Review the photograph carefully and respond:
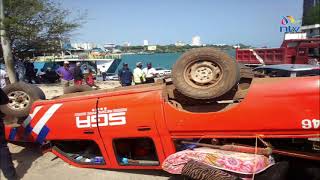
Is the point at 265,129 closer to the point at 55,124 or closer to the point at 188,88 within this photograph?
the point at 188,88

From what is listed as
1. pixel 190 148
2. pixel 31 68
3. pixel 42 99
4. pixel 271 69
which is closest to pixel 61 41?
pixel 31 68

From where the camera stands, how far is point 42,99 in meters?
5.57

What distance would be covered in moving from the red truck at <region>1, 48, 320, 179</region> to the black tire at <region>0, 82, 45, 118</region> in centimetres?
21

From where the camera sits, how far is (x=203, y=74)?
423cm

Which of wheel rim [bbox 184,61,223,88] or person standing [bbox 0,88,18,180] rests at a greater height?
wheel rim [bbox 184,61,223,88]

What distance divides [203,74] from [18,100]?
2.87 metres

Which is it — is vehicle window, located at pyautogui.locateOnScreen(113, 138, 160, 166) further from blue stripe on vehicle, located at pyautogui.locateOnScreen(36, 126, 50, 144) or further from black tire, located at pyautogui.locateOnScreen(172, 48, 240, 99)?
black tire, located at pyautogui.locateOnScreen(172, 48, 240, 99)

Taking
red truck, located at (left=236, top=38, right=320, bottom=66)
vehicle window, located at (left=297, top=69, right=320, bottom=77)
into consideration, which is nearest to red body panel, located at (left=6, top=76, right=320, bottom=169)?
vehicle window, located at (left=297, top=69, right=320, bottom=77)

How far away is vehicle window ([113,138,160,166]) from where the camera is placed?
5.01 metres

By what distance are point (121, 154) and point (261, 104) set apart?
6.78 ft

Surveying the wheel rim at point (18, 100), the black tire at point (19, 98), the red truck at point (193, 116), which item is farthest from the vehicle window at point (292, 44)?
the wheel rim at point (18, 100)

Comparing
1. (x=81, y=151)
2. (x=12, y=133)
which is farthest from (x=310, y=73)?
(x=12, y=133)

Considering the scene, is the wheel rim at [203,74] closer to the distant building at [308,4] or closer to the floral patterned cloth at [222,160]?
the floral patterned cloth at [222,160]

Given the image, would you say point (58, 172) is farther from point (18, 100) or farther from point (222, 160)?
point (222, 160)
